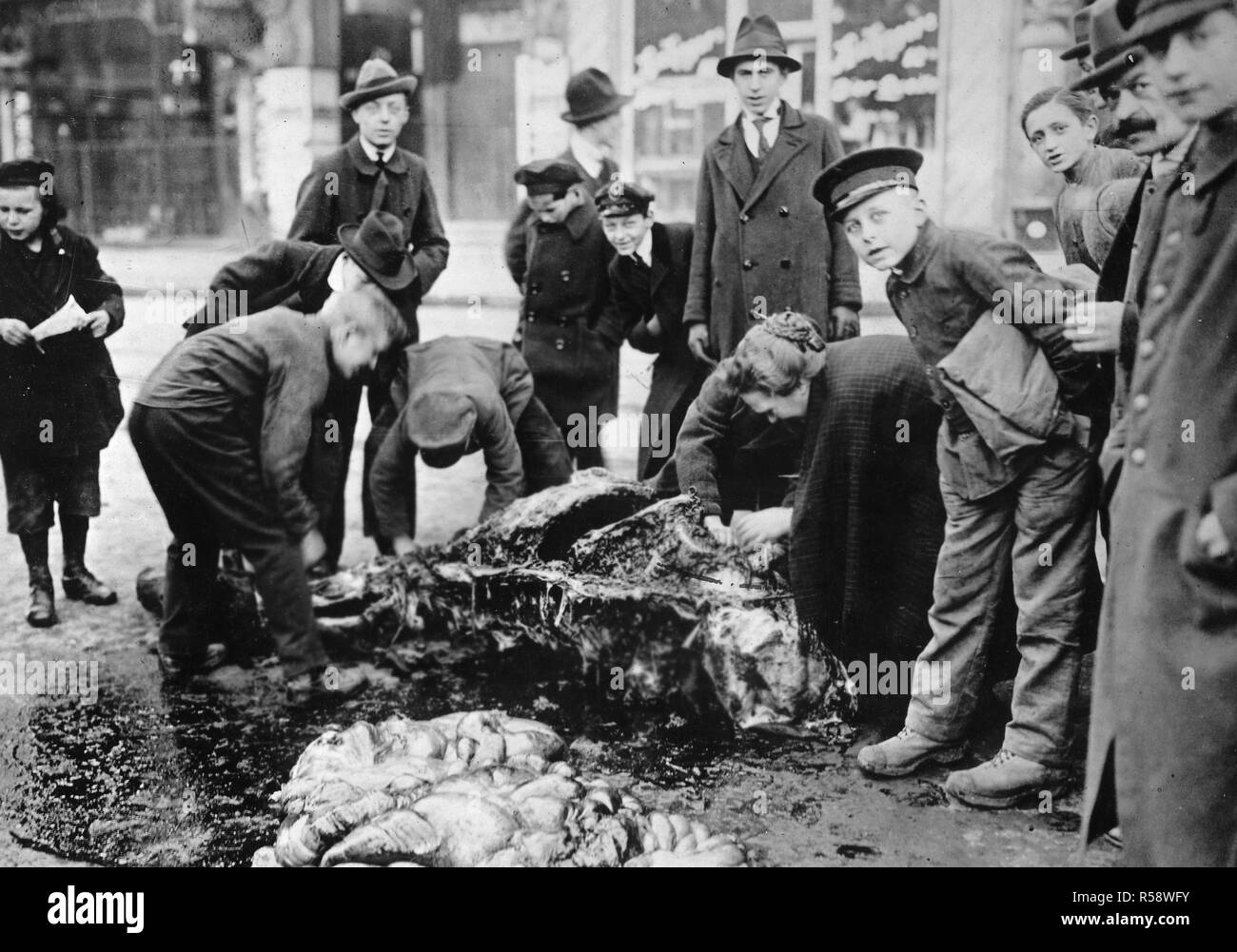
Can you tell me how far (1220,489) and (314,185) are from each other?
11.9 ft

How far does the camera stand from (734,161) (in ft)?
14.9

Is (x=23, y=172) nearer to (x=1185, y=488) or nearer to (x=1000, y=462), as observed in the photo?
(x=1000, y=462)

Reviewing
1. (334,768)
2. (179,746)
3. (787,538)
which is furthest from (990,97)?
(179,746)

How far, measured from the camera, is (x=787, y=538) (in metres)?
4.18

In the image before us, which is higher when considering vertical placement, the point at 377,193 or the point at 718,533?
the point at 377,193

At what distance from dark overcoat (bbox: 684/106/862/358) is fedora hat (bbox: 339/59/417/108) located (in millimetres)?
1332

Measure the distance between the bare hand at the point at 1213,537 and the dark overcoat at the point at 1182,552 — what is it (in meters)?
0.04

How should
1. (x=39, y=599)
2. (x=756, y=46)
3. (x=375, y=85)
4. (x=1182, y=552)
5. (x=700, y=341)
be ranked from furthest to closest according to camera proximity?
(x=375, y=85)
(x=39, y=599)
(x=700, y=341)
(x=756, y=46)
(x=1182, y=552)

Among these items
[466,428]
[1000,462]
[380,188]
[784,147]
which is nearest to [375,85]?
[380,188]

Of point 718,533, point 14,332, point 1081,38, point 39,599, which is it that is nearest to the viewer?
point 1081,38

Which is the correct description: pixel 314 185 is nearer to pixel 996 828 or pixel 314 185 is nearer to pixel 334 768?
pixel 334 768

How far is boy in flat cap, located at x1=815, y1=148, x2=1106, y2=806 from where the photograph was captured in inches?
132

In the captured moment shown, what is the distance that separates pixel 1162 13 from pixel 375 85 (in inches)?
132

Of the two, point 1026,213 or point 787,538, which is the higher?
point 1026,213
